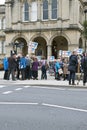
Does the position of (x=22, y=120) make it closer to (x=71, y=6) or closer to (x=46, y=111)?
(x=46, y=111)

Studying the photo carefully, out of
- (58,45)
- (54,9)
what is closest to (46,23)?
(54,9)

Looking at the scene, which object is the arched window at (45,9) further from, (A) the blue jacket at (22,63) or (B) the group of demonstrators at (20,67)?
(A) the blue jacket at (22,63)

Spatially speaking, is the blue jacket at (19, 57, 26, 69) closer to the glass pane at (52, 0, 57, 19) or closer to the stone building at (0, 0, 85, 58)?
the stone building at (0, 0, 85, 58)

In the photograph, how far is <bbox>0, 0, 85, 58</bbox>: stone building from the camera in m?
54.4

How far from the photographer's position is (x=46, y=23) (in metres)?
55.9

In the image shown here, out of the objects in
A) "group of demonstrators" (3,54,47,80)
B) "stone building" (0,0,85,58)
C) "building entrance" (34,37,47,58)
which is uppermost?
"stone building" (0,0,85,58)

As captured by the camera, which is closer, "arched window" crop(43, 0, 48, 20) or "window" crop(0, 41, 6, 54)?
"arched window" crop(43, 0, 48, 20)

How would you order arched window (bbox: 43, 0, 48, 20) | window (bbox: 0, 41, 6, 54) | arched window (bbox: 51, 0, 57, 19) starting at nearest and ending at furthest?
A: 1. arched window (bbox: 51, 0, 57, 19)
2. arched window (bbox: 43, 0, 48, 20)
3. window (bbox: 0, 41, 6, 54)

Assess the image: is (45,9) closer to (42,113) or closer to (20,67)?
(20,67)

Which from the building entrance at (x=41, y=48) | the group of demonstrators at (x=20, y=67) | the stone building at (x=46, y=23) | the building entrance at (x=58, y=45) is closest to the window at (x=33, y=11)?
the stone building at (x=46, y=23)

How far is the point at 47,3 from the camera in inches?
2228

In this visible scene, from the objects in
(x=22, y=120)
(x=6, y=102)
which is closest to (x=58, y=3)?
(x=6, y=102)

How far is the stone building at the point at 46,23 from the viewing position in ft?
178

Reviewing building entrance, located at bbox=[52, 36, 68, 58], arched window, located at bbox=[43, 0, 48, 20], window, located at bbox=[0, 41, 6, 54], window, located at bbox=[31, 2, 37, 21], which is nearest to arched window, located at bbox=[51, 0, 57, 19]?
arched window, located at bbox=[43, 0, 48, 20]
